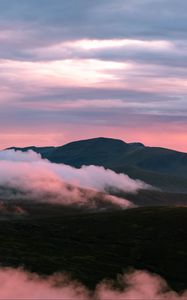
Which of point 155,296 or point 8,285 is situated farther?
point 155,296

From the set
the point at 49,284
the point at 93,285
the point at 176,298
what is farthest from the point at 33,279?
the point at 176,298

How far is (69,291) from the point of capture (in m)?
187

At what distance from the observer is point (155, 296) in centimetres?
19662

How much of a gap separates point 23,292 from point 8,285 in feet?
32.3

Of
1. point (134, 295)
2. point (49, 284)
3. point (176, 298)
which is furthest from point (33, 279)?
point (176, 298)

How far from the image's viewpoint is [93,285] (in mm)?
198375

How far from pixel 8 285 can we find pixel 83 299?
26.7 metres

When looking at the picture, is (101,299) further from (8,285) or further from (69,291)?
(8,285)

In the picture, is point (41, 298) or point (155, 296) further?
point (155, 296)

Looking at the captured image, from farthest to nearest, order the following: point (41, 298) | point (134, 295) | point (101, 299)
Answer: point (134, 295), point (101, 299), point (41, 298)

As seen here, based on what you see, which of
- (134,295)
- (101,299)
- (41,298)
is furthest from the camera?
(134,295)

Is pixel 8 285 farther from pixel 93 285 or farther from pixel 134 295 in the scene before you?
pixel 134 295

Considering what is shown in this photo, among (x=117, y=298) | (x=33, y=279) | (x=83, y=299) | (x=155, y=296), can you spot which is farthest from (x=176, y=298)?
(x=33, y=279)

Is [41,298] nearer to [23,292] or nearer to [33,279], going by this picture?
[23,292]
